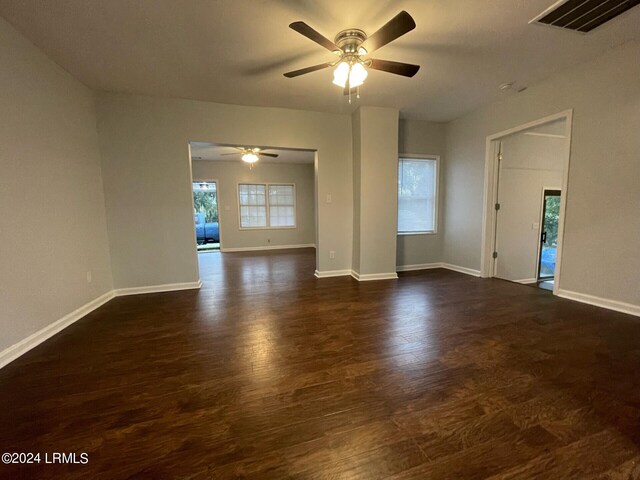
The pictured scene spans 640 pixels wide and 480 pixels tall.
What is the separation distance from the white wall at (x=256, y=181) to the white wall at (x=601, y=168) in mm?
5934

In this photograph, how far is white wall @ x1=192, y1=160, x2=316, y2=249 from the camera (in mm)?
7698

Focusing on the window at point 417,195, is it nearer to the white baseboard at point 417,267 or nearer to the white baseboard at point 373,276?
the white baseboard at point 417,267

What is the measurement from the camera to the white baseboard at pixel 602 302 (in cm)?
269

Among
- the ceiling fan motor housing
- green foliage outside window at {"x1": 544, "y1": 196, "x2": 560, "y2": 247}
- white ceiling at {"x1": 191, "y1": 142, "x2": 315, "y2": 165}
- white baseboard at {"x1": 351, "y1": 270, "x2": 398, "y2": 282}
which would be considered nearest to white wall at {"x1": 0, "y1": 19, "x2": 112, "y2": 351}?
the ceiling fan motor housing

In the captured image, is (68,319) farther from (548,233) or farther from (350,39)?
(548,233)

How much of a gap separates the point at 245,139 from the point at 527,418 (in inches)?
167

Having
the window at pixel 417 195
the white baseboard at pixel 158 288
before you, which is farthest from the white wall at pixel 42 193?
the window at pixel 417 195

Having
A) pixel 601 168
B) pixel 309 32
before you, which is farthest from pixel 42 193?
pixel 601 168

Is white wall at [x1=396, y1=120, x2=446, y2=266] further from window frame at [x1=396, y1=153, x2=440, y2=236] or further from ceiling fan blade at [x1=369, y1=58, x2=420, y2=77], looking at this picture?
ceiling fan blade at [x1=369, y1=58, x2=420, y2=77]

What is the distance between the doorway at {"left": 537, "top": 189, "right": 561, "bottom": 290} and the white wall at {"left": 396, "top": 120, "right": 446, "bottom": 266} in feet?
5.80

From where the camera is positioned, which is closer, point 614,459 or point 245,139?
point 614,459

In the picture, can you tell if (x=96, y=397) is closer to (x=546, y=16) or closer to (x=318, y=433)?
(x=318, y=433)

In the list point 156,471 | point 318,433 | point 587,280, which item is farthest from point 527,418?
point 587,280

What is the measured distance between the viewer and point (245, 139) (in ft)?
13.0
